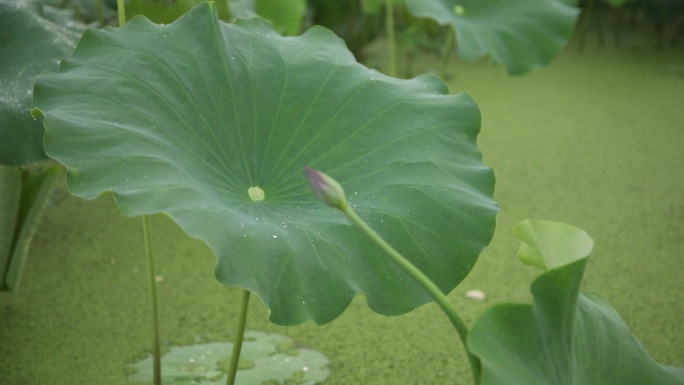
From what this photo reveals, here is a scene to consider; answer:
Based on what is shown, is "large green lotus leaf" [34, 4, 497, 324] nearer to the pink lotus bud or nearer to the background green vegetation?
the pink lotus bud

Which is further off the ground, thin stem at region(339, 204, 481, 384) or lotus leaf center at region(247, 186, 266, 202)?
thin stem at region(339, 204, 481, 384)

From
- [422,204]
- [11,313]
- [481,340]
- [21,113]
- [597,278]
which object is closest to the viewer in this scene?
[481,340]

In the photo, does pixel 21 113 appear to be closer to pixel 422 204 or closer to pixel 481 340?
pixel 422 204

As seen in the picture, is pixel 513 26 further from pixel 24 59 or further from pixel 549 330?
pixel 549 330

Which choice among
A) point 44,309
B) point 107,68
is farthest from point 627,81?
point 107,68

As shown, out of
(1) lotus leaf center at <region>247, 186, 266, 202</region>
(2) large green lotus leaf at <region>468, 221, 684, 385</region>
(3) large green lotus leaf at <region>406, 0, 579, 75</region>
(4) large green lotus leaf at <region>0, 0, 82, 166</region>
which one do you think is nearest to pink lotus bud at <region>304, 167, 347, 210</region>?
(2) large green lotus leaf at <region>468, 221, 684, 385</region>

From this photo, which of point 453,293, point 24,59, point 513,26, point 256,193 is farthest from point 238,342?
point 513,26

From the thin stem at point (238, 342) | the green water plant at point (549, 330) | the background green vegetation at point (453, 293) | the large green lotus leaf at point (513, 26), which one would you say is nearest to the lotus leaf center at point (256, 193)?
the thin stem at point (238, 342)
